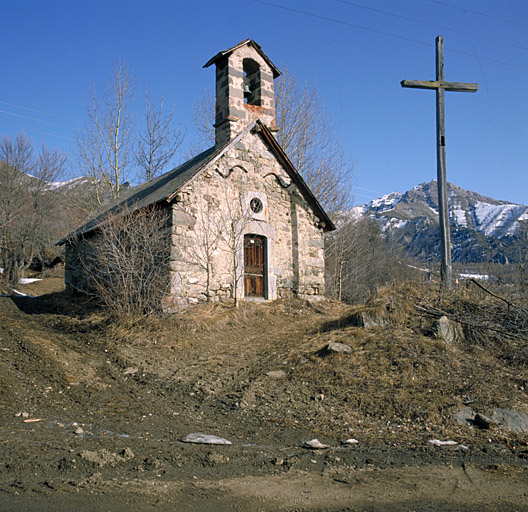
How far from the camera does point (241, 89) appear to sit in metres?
14.4

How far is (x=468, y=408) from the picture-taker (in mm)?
6379

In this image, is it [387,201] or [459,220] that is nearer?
[459,220]

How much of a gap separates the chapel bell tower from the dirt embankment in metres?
6.08

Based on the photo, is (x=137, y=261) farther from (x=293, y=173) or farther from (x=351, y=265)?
(x=351, y=265)

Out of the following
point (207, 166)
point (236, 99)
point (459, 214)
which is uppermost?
point (459, 214)

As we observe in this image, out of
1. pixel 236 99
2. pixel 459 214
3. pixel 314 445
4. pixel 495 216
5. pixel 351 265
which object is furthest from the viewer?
pixel 459 214

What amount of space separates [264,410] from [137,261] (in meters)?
6.20

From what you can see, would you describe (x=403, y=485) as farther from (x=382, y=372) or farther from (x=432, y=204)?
(x=432, y=204)

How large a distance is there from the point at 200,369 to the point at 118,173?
736 inches

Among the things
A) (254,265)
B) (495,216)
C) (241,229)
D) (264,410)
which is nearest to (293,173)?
(241,229)

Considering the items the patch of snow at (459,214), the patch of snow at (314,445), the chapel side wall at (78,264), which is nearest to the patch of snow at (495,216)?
the patch of snow at (459,214)

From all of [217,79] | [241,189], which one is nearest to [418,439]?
[241,189]

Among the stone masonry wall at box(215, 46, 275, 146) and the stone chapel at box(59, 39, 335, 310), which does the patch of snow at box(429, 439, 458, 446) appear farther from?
the stone masonry wall at box(215, 46, 275, 146)

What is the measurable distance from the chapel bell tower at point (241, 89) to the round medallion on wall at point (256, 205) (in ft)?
6.36
